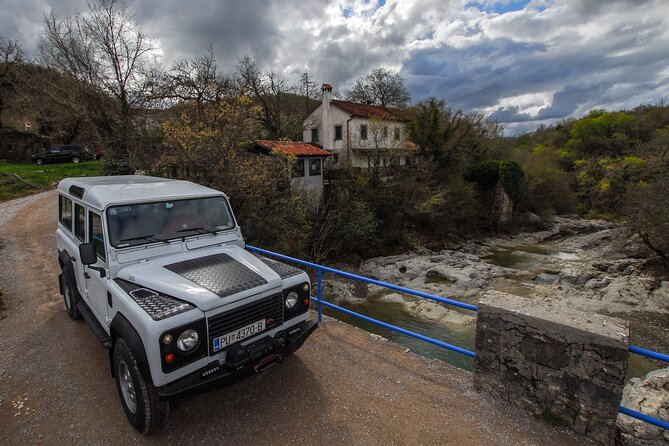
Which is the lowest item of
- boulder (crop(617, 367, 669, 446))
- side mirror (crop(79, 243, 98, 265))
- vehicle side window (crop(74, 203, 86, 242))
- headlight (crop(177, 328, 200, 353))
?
boulder (crop(617, 367, 669, 446))

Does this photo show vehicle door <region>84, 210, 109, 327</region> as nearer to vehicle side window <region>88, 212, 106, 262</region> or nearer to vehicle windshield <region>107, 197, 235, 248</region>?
vehicle side window <region>88, 212, 106, 262</region>

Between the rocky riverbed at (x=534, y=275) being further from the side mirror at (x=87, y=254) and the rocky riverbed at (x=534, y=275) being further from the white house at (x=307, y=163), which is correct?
the side mirror at (x=87, y=254)

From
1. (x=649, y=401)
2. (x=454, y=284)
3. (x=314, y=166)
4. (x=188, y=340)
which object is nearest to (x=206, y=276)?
(x=188, y=340)

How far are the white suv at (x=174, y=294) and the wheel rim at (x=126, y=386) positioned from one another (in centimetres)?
1

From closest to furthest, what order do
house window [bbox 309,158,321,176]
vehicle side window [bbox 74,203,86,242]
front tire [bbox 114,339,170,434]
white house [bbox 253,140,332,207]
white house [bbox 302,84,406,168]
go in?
front tire [bbox 114,339,170,434], vehicle side window [bbox 74,203,86,242], white house [bbox 253,140,332,207], house window [bbox 309,158,321,176], white house [bbox 302,84,406,168]

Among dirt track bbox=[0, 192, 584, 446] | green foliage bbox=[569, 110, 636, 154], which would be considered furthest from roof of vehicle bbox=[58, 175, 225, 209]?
green foliage bbox=[569, 110, 636, 154]

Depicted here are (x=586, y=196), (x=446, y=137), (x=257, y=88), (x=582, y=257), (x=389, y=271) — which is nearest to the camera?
(x=389, y=271)

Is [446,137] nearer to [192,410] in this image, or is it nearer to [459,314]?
[459,314]

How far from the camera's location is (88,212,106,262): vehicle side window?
401cm

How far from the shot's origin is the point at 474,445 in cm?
317

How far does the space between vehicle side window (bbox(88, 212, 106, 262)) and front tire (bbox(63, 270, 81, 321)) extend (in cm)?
166

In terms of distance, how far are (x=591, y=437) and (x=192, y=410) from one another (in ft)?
13.8

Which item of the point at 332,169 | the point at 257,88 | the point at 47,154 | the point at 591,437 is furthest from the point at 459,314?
the point at 47,154

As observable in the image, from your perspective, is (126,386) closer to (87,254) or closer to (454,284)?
(87,254)
